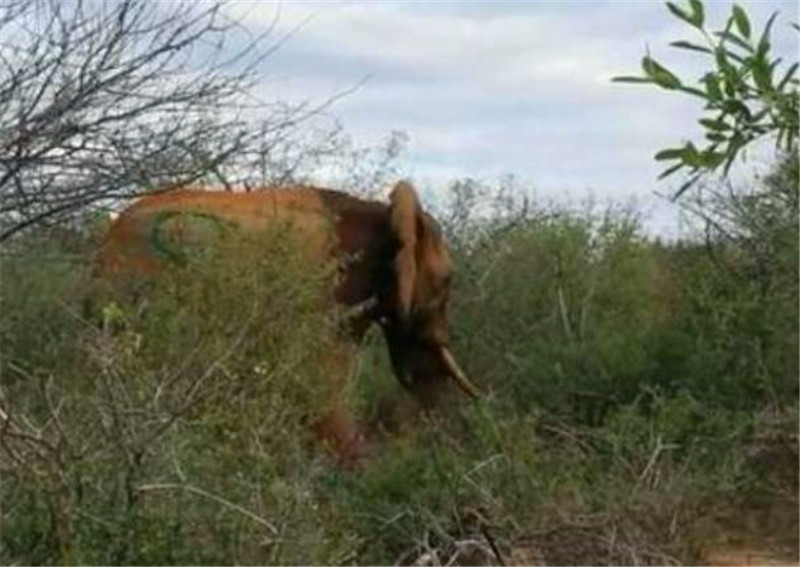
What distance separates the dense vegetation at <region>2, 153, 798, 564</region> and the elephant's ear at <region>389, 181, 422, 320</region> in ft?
1.48

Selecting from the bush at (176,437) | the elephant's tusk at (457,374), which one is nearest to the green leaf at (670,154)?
the bush at (176,437)

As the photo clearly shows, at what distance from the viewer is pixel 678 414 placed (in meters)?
11.0

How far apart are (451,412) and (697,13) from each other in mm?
10149

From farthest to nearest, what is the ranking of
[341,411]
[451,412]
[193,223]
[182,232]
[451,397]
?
[451,397], [451,412], [193,223], [182,232], [341,411]

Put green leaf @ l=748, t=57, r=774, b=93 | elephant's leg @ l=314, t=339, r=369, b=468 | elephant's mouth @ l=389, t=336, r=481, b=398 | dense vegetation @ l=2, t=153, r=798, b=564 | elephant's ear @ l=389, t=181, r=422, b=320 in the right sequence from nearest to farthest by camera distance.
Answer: green leaf @ l=748, t=57, r=774, b=93 < dense vegetation @ l=2, t=153, r=798, b=564 < elephant's leg @ l=314, t=339, r=369, b=468 < elephant's ear @ l=389, t=181, r=422, b=320 < elephant's mouth @ l=389, t=336, r=481, b=398

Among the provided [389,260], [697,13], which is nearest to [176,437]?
[697,13]

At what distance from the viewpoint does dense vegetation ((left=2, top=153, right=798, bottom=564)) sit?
19.6 ft

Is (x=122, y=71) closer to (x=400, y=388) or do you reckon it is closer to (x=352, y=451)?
(x=352, y=451)

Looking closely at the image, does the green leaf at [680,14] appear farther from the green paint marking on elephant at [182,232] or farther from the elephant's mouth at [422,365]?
the elephant's mouth at [422,365]

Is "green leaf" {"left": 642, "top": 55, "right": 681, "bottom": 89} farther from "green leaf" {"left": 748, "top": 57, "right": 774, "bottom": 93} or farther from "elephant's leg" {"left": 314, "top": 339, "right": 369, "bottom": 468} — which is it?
"elephant's leg" {"left": 314, "top": 339, "right": 369, "bottom": 468}


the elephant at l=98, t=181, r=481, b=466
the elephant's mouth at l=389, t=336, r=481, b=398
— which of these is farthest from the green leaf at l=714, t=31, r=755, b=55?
the elephant's mouth at l=389, t=336, r=481, b=398

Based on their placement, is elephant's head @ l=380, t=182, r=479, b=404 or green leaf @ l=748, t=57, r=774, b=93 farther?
elephant's head @ l=380, t=182, r=479, b=404

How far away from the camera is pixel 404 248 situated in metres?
13.4

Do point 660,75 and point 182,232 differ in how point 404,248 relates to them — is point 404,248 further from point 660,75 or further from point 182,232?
point 660,75
